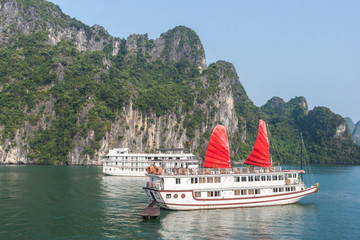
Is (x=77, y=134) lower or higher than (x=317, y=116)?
lower

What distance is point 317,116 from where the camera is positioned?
161125 millimetres

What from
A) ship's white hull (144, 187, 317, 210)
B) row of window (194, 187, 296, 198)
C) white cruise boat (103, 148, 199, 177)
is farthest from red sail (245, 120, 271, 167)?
white cruise boat (103, 148, 199, 177)

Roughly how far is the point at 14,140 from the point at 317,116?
132130 mm

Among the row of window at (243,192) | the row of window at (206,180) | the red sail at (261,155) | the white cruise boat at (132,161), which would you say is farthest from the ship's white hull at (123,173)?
the row of window at (243,192)

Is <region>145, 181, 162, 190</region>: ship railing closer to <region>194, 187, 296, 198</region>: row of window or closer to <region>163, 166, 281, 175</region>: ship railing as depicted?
<region>163, 166, 281, 175</region>: ship railing

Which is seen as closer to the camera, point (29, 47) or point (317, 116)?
point (29, 47)

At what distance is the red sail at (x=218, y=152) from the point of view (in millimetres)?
35875

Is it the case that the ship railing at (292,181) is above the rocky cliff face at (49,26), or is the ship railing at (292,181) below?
below

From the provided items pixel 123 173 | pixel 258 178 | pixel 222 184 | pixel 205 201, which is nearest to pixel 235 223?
pixel 205 201

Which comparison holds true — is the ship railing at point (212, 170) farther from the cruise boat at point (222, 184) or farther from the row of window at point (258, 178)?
the row of window at point (258, 178)

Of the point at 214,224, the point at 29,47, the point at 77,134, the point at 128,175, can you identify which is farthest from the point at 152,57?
the point at 214,224

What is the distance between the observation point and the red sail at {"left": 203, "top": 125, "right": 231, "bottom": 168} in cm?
3588

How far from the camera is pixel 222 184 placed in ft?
112

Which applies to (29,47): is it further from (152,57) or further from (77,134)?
(152,57)
